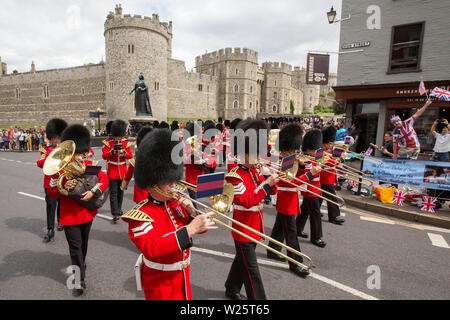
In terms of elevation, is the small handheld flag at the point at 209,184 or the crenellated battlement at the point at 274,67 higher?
the crenellated battlement at the point at 274,67

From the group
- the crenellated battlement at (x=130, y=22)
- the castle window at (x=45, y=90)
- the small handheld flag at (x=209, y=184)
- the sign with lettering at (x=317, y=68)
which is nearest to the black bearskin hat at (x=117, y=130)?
the small handheld flag at (x=209, y=184)

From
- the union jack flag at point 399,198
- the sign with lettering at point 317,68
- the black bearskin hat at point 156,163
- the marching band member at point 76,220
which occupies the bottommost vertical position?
the union jack flag at point 399,198

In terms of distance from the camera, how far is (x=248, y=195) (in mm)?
2990

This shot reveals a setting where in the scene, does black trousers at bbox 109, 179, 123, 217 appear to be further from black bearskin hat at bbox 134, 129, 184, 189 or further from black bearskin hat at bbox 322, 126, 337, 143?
black bearskin hat at bbox 322, 126, 337, 143

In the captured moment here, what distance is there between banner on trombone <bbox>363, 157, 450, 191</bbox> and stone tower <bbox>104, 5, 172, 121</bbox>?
34.7 metres

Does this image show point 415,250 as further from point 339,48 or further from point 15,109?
point 15,109

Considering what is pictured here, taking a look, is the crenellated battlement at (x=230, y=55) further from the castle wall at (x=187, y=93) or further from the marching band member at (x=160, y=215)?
the marching band member at (x=160, y=215)

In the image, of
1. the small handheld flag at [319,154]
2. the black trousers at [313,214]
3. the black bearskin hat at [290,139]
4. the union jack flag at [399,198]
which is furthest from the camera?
the union jack flag at [399,198]

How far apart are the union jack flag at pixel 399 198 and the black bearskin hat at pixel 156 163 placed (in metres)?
7.17

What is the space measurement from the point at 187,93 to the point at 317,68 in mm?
38558

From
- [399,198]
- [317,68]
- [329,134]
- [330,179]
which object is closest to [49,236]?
[330,179]

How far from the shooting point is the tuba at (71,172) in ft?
11.0

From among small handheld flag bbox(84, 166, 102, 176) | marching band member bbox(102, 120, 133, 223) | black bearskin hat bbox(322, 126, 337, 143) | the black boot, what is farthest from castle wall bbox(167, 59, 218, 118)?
small handheld flag bbox(84, 166, 102, 176)

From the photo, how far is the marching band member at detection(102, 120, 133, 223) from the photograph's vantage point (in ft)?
19.6
